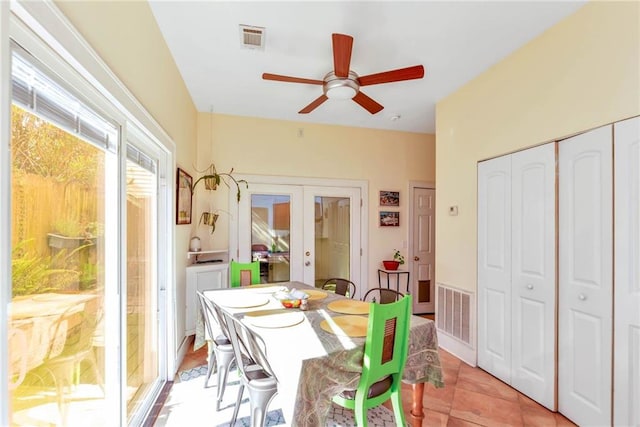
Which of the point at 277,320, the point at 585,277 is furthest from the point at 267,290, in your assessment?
the point at 585,277

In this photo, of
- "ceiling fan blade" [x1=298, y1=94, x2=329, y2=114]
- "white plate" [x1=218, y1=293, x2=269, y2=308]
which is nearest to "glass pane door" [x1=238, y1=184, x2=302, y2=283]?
"ceiling fan blade" [x1=298, y1=94, x2=329, y2=114]

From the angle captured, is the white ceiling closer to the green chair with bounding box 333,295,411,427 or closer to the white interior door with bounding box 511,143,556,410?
the white interior door with bounding box 511,143,556,410

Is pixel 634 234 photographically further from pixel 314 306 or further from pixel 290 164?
pixel 290 164

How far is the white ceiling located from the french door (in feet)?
4.54

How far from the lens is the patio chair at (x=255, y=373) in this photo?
1.67 meters

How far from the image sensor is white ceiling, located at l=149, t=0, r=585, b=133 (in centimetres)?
205

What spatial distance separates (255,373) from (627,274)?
2.26 meters

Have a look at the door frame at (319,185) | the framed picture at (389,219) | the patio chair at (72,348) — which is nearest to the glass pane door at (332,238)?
the door frame at (319,185)

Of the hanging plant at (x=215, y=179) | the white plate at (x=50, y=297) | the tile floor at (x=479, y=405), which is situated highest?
the hanging plant at (x=215, y=179)

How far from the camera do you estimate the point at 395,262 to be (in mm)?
4508

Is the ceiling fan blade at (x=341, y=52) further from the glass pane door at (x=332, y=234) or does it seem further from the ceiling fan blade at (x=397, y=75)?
the glass pane door at (x=332, y=234)

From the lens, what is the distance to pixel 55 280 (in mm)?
1228

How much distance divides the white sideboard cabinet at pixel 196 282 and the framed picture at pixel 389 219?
2.33 meters

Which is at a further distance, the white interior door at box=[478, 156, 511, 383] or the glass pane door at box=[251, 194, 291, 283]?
the glass pane door at box=[251, 194, 291, 283]
